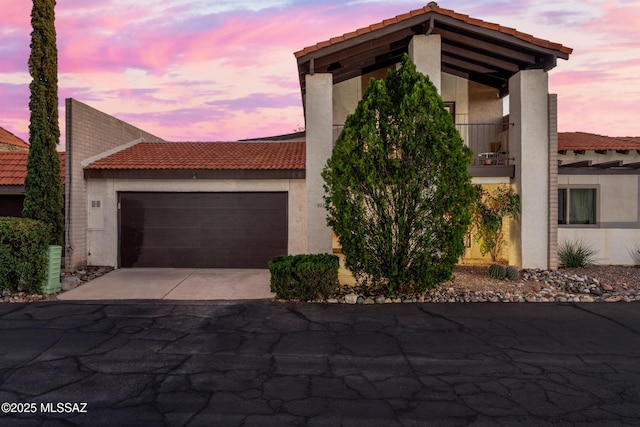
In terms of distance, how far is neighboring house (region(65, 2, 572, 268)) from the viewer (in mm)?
10945

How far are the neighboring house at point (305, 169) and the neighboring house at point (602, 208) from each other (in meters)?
1.96

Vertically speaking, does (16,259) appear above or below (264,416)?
above

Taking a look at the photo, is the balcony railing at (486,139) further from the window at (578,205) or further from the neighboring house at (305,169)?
the window at (578,205)

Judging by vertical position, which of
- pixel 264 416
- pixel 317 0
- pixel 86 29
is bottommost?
pixel 264 416

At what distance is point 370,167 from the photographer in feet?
26.4

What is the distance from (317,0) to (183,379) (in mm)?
11381

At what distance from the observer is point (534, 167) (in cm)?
1104

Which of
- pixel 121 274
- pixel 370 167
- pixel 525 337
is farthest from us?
pixel 121 274

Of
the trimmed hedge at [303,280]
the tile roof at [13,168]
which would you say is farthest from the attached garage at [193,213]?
the trimmed hedge at [303,280]

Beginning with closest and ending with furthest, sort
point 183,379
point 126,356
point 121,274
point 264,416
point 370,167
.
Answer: point 264,416 < point 183,379 < point 126,356 < point 370,167 < point 121,274

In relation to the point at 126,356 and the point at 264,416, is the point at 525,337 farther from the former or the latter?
the point at 126,356

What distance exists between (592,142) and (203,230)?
13.6 metres

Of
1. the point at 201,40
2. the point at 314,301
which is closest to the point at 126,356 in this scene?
the point at 314,301

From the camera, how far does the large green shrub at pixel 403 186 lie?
793cm
